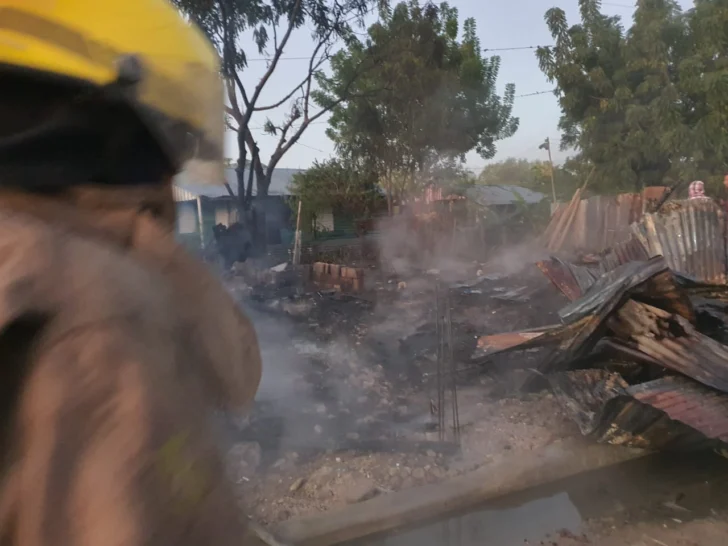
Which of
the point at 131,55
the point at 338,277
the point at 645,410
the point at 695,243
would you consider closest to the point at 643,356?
the point at 645,410

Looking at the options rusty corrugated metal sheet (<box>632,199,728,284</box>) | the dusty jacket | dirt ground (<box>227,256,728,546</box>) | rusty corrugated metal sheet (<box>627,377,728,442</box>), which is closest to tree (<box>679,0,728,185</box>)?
dirt ground (<box>227,256,728,546</box>)

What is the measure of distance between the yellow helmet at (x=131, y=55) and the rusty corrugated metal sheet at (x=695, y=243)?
201 inches

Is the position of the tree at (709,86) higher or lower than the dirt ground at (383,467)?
higher

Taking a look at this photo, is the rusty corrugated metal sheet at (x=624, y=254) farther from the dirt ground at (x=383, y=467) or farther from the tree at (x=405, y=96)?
the tree at (x=405, y=96)

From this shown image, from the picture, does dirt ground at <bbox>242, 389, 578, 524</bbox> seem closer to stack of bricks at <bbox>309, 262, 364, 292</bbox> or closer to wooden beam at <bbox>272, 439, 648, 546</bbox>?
wooden beam at <bbox>272, 439, 648, 546</bbox>

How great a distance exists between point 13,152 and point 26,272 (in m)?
0.24

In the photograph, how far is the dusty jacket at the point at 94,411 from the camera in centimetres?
57

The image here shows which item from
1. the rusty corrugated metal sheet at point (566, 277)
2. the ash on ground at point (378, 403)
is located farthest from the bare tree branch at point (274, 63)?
the rusty corrugated metal sheet at point (566, 277)

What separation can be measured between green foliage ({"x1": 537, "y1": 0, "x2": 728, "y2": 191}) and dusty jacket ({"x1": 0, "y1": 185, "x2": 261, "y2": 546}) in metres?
12.6

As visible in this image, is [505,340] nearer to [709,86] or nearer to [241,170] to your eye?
[709,86]

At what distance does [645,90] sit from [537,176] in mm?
23445

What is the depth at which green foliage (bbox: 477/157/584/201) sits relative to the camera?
17.9 m

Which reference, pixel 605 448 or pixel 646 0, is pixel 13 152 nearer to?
pixel 605 448

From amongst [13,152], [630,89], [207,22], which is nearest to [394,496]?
[13,152]
